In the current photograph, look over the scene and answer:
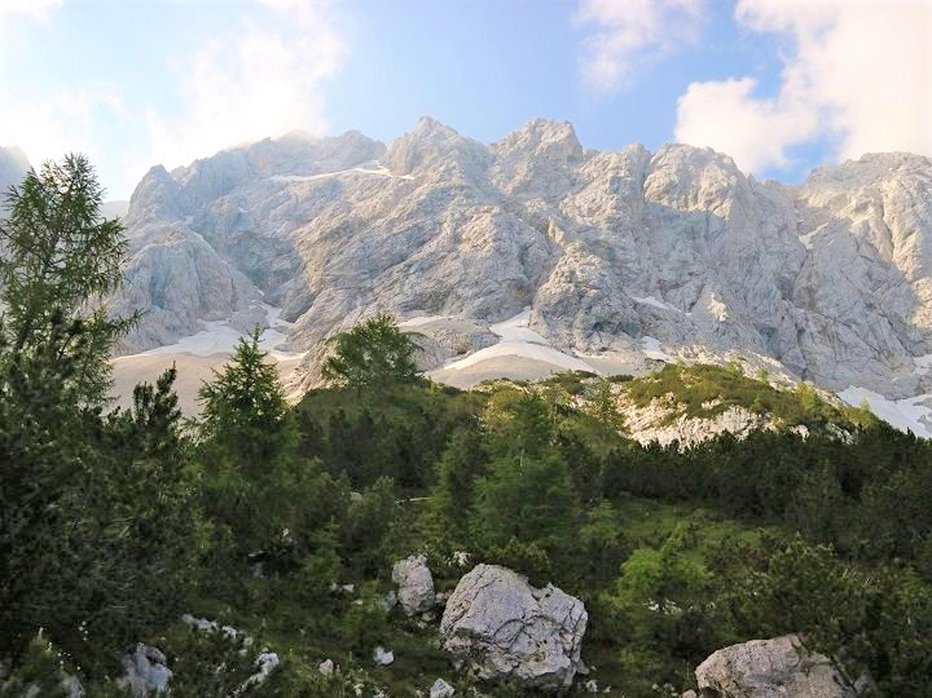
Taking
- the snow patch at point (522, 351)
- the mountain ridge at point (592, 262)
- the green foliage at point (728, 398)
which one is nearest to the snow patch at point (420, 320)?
the mountain ridge at point (592, 262)

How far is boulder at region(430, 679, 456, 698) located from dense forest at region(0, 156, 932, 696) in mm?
245

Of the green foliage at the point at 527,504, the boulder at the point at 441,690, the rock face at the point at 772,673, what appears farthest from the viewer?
the green foliage at the point at 527,504

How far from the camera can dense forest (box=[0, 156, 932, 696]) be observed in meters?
7.16

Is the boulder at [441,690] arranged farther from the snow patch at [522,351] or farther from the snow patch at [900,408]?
the snow patch at [900,408]

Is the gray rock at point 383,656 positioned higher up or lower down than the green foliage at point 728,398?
lower down

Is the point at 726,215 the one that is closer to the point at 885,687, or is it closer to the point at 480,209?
the point at 480,209

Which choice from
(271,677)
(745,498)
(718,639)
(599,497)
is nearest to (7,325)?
(271,677)

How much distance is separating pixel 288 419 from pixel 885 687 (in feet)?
51.1

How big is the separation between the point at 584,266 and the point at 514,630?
132420 mm

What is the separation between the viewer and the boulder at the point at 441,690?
39.4 ft

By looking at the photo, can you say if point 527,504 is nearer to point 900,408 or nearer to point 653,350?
point 653,350

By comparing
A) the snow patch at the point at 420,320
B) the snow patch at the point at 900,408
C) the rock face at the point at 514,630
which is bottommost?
the rock face at the point at 514,630

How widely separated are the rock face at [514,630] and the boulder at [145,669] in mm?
6843

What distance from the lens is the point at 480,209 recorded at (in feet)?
533
